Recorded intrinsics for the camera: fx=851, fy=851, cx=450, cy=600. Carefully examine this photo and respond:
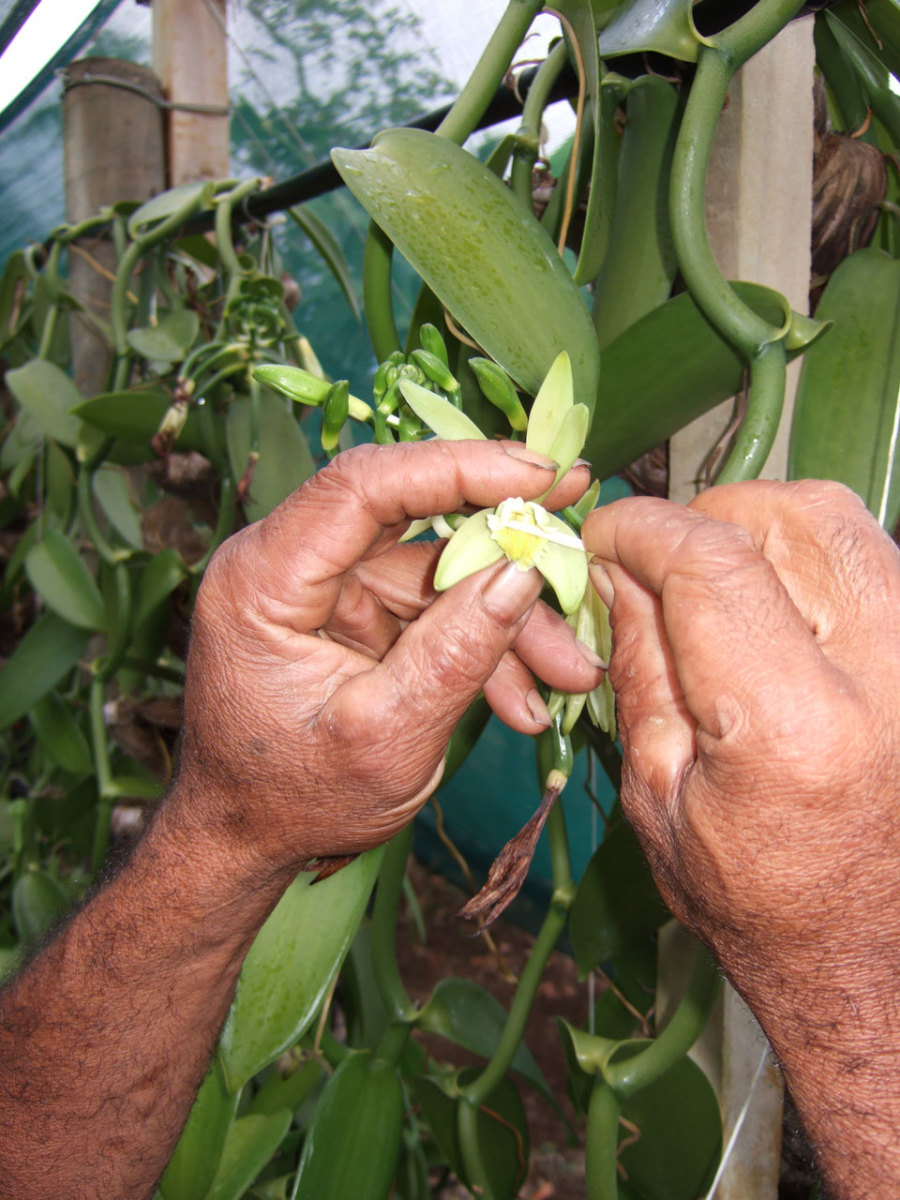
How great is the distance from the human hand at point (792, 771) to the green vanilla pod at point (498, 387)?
8 cm

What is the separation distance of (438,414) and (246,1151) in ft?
1.94

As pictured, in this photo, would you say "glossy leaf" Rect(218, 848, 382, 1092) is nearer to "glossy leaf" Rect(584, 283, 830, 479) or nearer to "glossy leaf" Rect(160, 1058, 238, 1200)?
"glossy leaf" Rect(160, 1058, 238, 1200)

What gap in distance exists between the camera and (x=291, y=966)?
508 millimetres

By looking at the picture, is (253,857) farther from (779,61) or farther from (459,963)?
(459,963)

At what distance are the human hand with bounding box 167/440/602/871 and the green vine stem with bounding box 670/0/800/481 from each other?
0.13m

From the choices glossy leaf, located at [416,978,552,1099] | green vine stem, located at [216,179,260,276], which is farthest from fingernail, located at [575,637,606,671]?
green vine stem, located at [216,179,260,276]

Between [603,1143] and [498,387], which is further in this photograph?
[603,1143]

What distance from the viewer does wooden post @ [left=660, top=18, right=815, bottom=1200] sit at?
56 cm

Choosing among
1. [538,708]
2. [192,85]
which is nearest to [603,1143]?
[538,708]

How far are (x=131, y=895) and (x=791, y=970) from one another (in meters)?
0.38

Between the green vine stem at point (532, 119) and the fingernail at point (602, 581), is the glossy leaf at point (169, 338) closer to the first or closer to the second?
the green vine stem at point (532, 119)

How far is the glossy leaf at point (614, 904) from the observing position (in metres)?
0.63

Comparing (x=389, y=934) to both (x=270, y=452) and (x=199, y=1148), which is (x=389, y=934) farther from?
(x=270, y=452)

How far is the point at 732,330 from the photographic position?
0.46m
